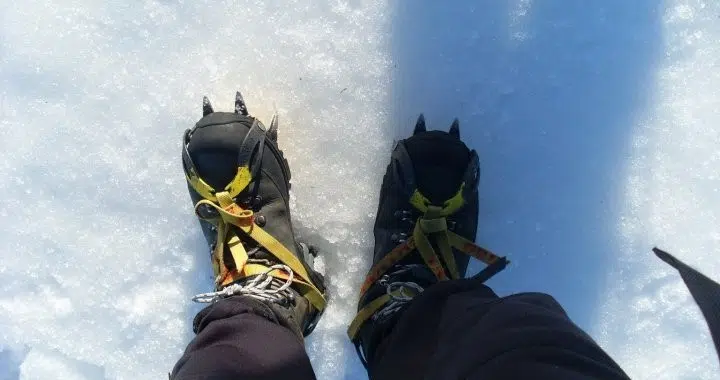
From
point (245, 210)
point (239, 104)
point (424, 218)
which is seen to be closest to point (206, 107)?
point (239, 104)

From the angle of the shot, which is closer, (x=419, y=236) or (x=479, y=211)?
(x=419, y=236)

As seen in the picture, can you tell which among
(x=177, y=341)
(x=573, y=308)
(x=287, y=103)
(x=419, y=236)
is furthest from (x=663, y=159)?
(x=177, y=341)

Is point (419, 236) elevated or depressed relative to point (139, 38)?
depressed

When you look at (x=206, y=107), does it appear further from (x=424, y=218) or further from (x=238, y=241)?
(x=424, y=218)

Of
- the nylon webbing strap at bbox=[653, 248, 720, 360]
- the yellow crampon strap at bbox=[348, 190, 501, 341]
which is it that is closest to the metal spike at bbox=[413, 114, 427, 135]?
the yellow crampon strap at bbox=[348, 190, 501, 341]

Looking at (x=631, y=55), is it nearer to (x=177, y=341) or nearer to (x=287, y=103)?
(x=287, y=103)

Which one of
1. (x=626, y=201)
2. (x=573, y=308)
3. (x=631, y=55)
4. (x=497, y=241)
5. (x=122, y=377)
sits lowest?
(x=122, y=377)
